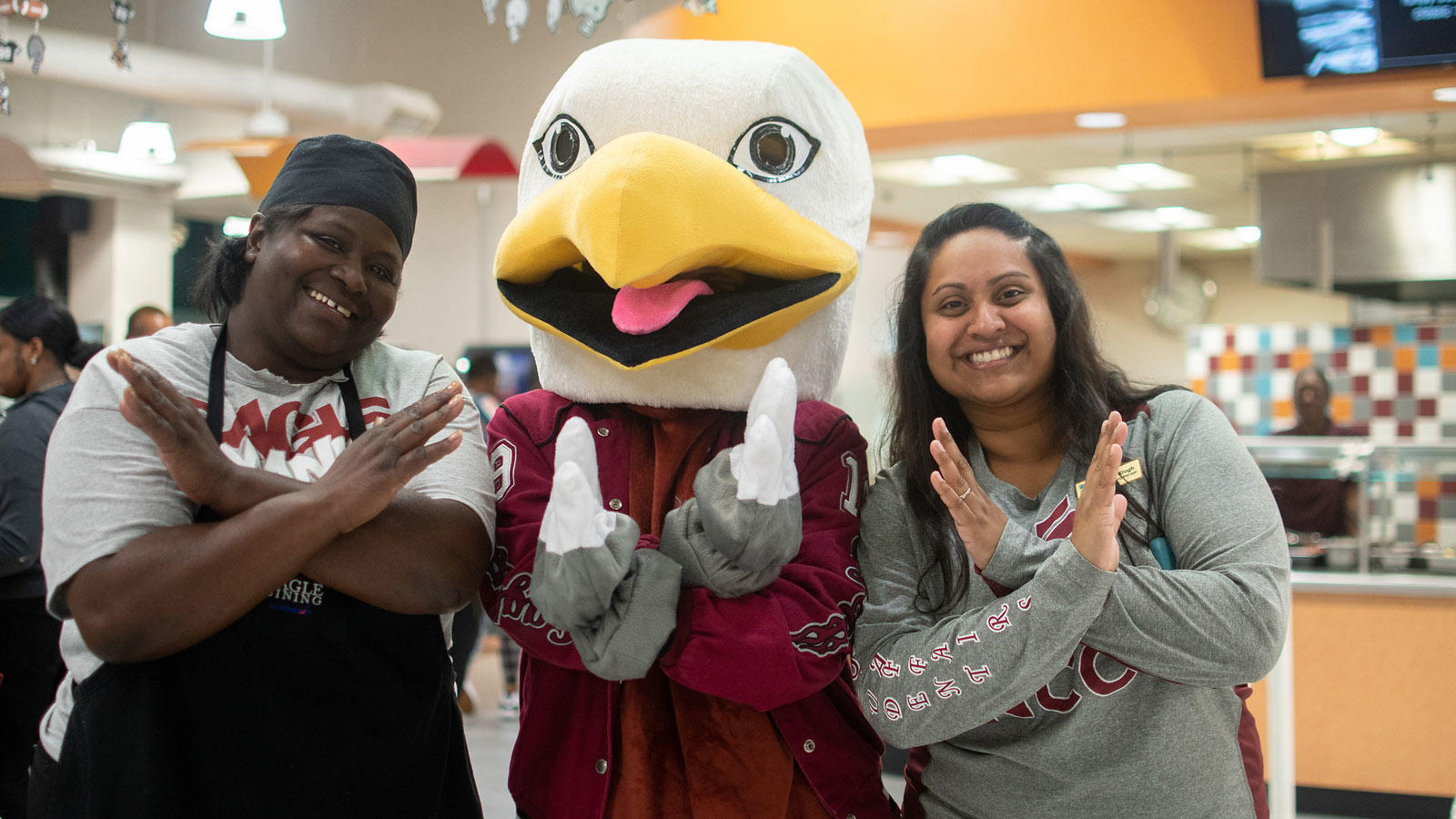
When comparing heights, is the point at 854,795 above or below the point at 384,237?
below

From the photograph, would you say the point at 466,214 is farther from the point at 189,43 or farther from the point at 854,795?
the point at 854,795

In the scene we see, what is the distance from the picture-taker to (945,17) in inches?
214

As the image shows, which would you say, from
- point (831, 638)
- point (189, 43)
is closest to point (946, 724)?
point (831, 638)

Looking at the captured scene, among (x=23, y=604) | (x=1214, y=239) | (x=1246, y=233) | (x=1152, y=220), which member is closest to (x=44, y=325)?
(x=23, y=604)

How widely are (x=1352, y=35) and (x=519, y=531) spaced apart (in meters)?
4.54

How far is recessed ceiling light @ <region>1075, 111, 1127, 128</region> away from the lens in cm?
540

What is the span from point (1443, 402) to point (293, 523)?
773 cm

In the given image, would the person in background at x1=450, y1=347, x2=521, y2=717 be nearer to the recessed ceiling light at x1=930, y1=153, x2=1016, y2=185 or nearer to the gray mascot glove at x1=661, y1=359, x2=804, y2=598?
the gray mascot glove at x1=661, y1=359, x2=804, y2=598

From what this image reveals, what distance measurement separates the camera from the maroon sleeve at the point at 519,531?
5.43 ft

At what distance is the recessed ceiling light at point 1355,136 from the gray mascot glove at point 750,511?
19.0ft

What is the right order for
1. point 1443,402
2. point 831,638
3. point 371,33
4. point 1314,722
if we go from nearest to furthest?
point 831,638
point 1314,722
point 1443,402
point 371,33

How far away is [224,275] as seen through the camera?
1709 mm

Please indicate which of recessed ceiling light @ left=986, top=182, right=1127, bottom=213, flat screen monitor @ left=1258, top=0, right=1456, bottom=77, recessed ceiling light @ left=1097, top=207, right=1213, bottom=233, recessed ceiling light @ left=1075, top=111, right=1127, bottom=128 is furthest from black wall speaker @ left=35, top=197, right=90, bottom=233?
flat screen monitor @ left=1258, top=0, right=1456, bottom=77

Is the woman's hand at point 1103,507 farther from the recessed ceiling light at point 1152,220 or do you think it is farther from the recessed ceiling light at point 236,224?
the recessed ceiling light at point 236,224
